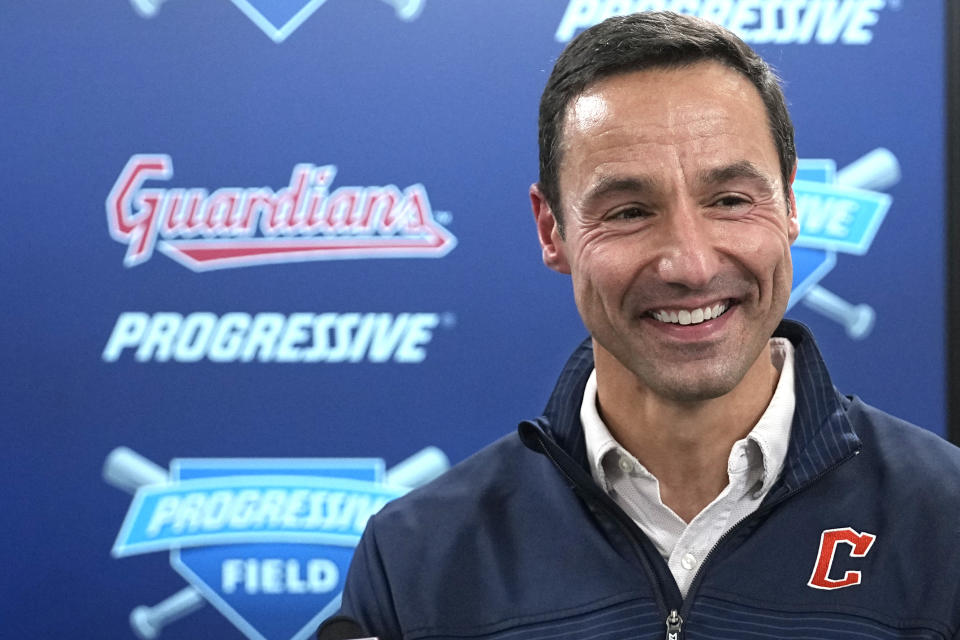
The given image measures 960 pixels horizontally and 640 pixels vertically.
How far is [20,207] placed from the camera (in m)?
1.72

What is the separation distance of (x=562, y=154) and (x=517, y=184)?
674 mm

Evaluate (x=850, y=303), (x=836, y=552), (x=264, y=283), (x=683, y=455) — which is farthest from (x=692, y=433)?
(x=264, y=283)

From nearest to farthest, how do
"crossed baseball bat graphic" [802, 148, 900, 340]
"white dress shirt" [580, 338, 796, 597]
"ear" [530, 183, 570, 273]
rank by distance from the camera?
"white dress shirt" [580, 338, 796, 597]
"ear" [530, 183, 570, 273]
"crossed baseball bat graphic" [802, 148, 900, 340]

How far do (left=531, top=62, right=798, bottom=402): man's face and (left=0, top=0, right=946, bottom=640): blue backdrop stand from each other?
0.73 metres

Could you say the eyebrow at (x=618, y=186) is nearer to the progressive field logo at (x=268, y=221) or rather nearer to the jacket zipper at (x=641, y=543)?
the jacket zipper at (x=641, y=543)

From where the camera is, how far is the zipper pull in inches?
35.9

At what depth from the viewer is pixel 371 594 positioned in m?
1.03

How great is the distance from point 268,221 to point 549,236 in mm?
719

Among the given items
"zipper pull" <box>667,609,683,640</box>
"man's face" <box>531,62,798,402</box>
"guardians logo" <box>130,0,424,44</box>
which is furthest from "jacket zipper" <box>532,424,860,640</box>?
"guardians logo" <box>130,0,424,44</box>

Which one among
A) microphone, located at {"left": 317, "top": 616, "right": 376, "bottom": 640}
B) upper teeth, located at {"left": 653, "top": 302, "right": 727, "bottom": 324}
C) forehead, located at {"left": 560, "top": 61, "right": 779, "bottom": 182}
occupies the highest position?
forehead, located at {"left": 560, "top": 61, "right": 779, "bottom": 182}

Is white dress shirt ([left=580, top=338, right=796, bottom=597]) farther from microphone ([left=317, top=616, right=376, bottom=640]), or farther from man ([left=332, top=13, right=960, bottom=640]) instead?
microphone ([left=317, top=616, right=376, bottom=640])

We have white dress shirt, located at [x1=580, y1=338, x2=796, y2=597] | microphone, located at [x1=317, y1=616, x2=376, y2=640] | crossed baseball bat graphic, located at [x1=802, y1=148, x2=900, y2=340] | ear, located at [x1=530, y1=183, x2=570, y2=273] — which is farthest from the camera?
crossed baseball bat graphic, located at [x1=802, y1=148, x2=900, y2=340]

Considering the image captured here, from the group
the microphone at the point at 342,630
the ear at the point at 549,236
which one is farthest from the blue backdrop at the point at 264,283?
the microphone at the point at 342,630

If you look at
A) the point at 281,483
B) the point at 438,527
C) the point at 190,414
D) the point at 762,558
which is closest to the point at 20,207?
the point at 190,414
